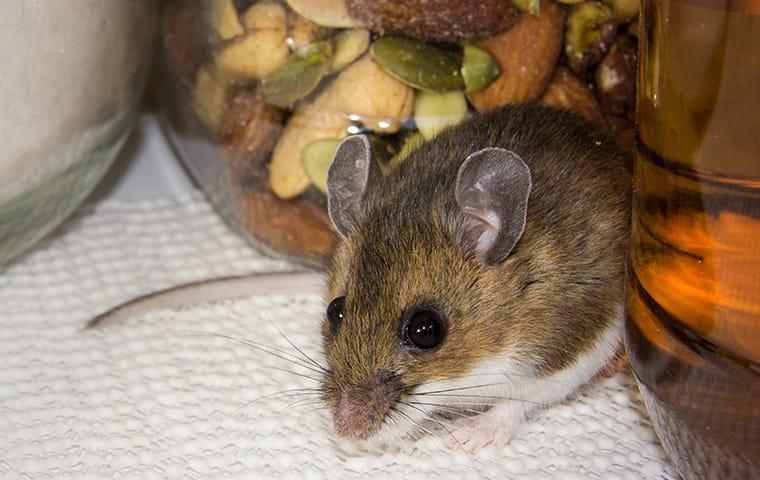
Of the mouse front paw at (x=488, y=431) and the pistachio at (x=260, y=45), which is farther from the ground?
the pistachio at (x=260, y=45)

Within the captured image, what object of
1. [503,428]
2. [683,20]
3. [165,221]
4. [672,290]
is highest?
[683,20]

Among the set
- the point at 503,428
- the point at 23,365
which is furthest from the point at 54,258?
the point at 503,428

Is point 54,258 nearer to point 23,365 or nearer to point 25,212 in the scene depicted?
point 25,212

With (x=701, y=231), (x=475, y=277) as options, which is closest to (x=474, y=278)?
(x=475, y=277)

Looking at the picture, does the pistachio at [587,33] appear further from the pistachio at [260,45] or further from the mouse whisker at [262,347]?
the mouse whisker at [262,347]

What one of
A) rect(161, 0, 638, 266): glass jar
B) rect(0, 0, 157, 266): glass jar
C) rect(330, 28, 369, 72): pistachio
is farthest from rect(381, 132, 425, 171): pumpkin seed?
rect(0, 0, 157, 266): glass jar

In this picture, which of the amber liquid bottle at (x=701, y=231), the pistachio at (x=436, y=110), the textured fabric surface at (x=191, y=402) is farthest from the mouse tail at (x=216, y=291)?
the amber liquid bottle at (x=701, y=231)

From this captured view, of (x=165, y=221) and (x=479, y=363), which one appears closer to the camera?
(x=479, y=363)
